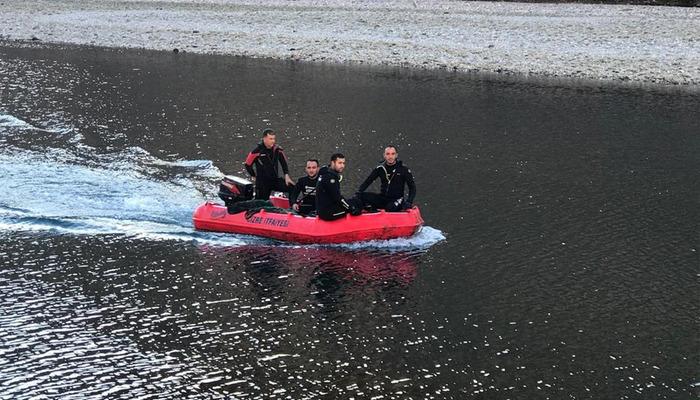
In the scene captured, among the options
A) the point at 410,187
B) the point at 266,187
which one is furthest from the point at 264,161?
the point at 410,187

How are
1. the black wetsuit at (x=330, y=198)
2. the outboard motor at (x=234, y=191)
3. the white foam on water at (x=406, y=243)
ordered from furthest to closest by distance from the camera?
the outboard motor at (x=234, y=191)
the black wetsuit at (x=330, y=198)
the white foam on water at (x=406, y=243)

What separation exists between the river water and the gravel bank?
368 inches

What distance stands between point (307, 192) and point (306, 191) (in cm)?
4

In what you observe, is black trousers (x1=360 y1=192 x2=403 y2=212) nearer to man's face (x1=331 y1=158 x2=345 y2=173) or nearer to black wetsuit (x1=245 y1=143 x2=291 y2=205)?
man's face (x1=331 y1=158 x2=345 y2=173)

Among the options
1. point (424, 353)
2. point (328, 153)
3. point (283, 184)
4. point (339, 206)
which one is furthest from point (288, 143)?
point (424, 353)

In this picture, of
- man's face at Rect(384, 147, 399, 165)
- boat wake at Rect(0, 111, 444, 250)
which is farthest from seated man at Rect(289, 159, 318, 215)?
man's face at Rect(384, 147, 399, 165)

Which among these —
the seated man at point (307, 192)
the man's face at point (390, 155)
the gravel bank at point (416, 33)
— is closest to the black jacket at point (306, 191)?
the seated man at point (307, 192)

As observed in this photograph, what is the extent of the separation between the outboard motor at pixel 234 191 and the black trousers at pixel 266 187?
373 mm

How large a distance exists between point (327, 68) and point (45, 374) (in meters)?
33.5

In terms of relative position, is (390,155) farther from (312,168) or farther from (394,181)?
(312,168)

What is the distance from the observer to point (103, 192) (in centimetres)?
2377

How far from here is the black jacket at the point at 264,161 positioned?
73.1ft

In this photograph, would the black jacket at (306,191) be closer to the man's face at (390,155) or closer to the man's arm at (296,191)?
the man's arm at (296,191)

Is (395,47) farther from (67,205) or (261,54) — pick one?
(67,205)
